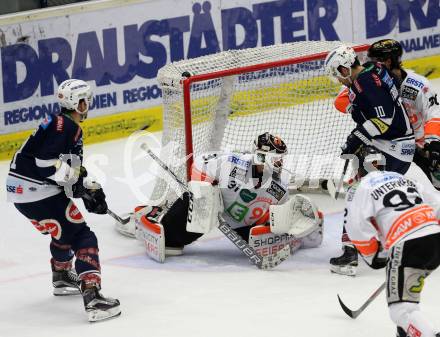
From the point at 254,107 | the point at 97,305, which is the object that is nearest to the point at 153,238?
the point at 97,305

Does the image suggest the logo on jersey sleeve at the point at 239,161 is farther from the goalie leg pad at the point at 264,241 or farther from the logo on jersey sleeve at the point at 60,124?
the logo on jersey sleeve at the point at 60,124

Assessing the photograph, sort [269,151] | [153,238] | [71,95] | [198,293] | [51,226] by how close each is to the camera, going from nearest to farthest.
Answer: [71,95] → [51,226] → [198,293] → [269,151] → [153,238]

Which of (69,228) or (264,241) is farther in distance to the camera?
(264,241)

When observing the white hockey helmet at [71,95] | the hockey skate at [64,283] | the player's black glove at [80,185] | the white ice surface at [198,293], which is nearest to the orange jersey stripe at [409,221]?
the white ice surface at [198,293]

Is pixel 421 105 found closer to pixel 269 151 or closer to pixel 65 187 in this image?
pixel 269 151

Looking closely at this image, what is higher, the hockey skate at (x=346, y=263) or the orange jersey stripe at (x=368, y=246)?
the orange jersey stripe at (x=368, y=246)

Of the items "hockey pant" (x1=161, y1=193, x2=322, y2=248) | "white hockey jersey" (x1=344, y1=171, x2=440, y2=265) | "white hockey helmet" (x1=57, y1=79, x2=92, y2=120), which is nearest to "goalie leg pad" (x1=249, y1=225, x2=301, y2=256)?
"hockey pant" (x1=161, y1=193, x2=322, y2=248)

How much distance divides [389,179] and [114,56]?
4.77 metres

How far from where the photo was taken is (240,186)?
273 inches

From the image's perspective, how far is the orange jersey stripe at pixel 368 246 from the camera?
4966mm

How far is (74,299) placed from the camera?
6.48 meters

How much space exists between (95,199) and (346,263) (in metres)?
1.44

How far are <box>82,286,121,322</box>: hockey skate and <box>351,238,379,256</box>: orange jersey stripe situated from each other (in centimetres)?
157

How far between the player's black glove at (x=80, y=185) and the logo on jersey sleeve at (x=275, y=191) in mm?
1278
